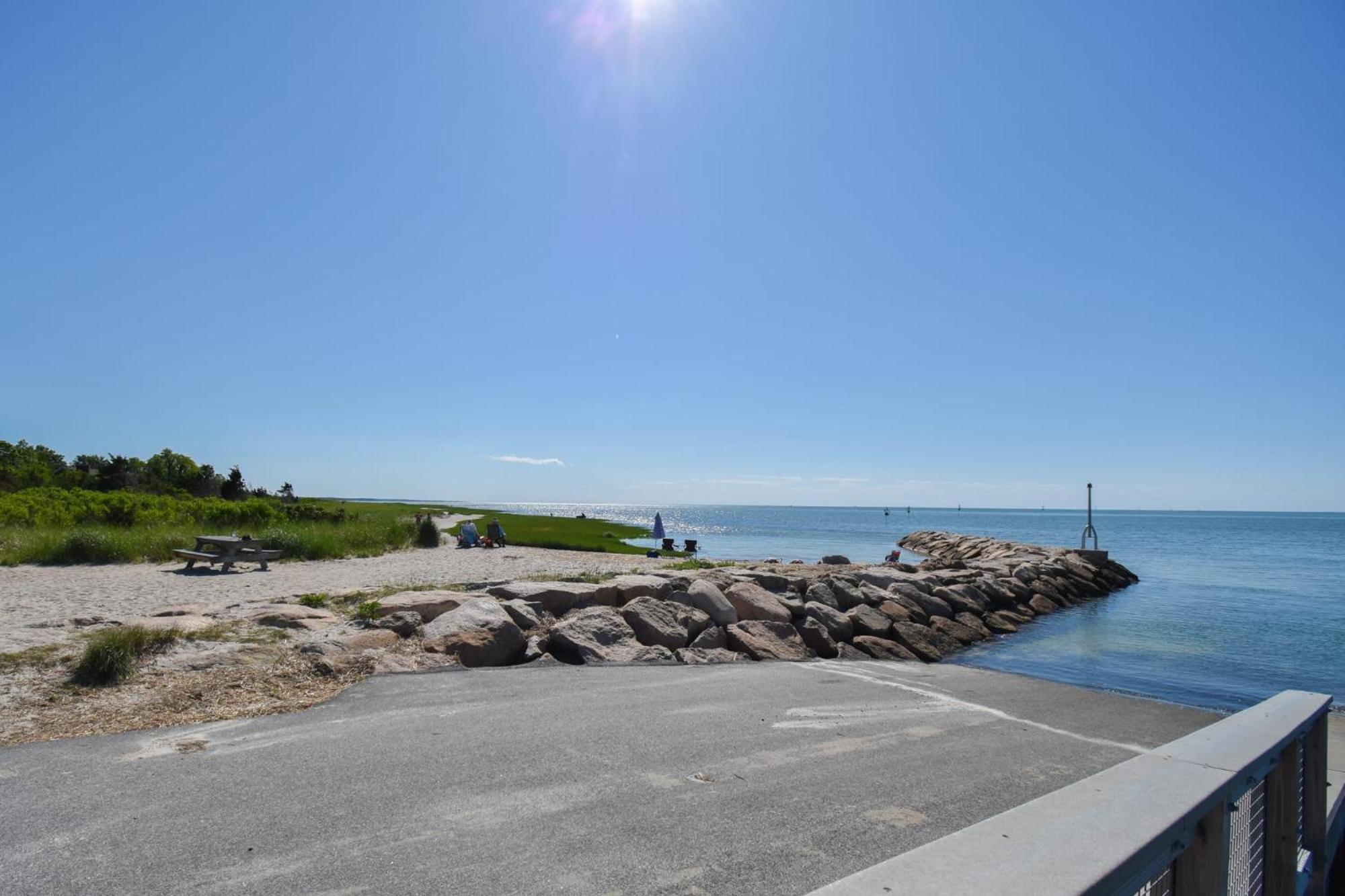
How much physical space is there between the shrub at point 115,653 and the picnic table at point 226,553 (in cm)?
968

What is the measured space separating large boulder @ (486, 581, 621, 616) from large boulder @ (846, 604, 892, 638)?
4109 millimetres

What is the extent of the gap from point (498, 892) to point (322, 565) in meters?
16.6

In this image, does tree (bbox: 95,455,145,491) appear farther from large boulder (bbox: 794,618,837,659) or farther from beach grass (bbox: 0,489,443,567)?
large boulder (bbox: 794,618,837,659)

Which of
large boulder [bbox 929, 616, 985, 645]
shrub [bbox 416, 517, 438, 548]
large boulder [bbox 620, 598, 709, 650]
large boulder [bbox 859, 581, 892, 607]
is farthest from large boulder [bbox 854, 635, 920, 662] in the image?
shrub [bbox 416, 517, 438, 548]

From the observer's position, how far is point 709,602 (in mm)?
11141

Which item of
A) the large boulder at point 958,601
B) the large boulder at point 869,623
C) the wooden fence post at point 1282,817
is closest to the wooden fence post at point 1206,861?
the wooden fence post at point 1282,817

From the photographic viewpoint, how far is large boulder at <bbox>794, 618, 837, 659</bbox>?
1096 cm

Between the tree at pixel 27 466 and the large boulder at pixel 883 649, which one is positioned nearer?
the large boulder at pixel 883 649

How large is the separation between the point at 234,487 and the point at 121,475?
550cm

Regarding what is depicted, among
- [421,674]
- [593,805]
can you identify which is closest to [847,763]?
[593,805]

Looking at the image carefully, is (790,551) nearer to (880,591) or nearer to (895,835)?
(880,591)

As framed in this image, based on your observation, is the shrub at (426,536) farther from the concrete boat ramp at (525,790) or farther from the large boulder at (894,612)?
the concrete boat ramp at (525,790)

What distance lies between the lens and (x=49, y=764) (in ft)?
15.8

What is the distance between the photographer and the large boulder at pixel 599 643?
29.3 feet
